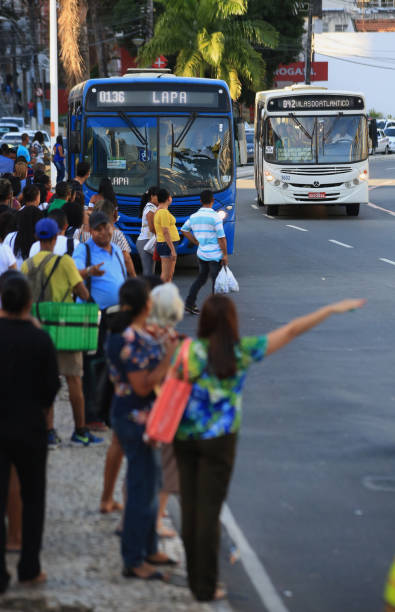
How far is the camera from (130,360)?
5.72m

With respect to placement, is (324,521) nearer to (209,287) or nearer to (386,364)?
(386,364)

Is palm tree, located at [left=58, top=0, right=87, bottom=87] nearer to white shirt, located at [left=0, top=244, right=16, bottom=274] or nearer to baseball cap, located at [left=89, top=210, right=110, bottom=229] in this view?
white shirt, located at [left=0, top=244, right=16, bottom=274]

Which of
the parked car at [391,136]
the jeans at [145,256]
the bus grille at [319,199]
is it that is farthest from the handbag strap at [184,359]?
the parked car at [391,136]

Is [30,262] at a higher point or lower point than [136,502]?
higher

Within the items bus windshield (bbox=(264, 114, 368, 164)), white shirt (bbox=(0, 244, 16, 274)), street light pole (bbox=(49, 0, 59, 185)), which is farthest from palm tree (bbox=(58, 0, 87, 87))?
white shirt (bbox=(0, 244, 16, 274))

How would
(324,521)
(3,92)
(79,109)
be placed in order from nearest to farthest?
1. (324,521)
2. (79,109)
3. (3,92)

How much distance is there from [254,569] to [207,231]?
8950 millimetres

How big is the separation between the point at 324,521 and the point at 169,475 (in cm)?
141

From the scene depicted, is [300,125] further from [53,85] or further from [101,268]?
[101,268]

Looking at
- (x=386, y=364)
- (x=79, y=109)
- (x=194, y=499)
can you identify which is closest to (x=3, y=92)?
(x=79, y=109)

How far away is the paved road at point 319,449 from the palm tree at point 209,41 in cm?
3422

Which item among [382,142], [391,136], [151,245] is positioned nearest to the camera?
[151,245]

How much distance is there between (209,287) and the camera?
18109 millimetres

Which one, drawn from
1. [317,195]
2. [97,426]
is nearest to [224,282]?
[97,426]
